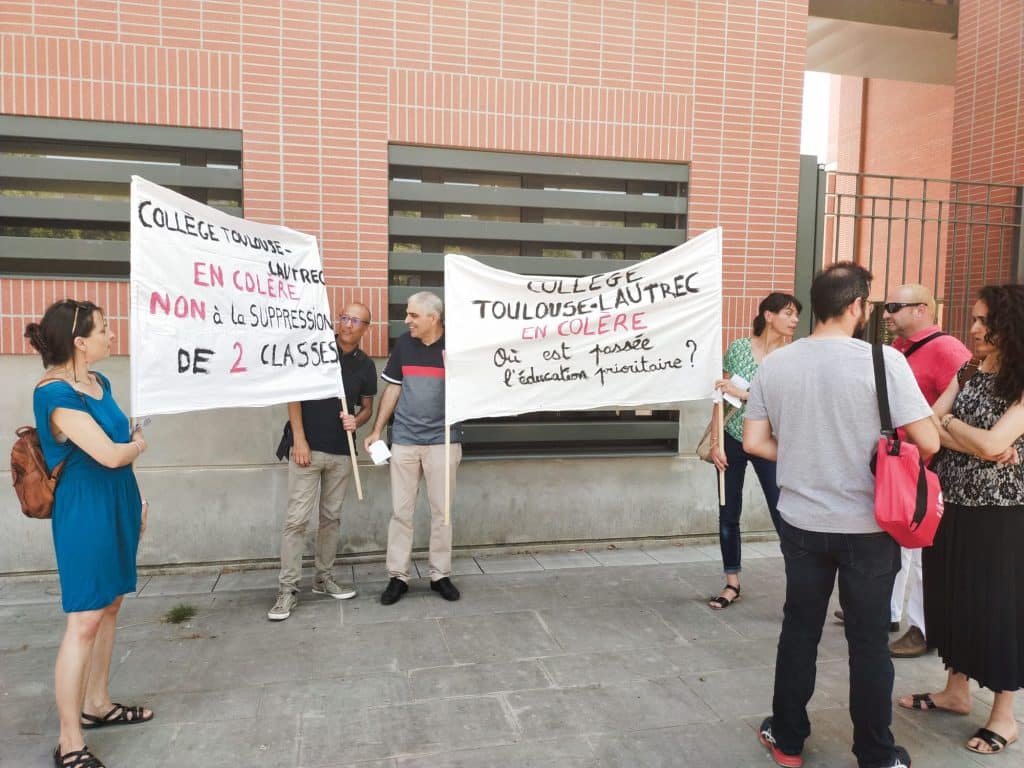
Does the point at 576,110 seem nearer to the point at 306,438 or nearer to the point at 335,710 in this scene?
the point at 306,438

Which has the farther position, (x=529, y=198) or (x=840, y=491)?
(x=529, y=198)

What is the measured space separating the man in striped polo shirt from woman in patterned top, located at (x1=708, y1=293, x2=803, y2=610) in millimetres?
1891

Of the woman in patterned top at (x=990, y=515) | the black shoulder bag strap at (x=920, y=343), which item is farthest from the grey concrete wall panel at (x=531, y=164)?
the woman in patterned top at (x=990, y=515)

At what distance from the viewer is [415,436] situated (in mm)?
5047

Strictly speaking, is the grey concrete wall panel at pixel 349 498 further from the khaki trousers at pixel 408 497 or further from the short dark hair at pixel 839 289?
the short dark hair at pixel 839 289

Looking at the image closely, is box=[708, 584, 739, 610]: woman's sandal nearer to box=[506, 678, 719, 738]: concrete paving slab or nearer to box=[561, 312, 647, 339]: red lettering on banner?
box=[506, 678, 719, 738]: concrete paving slab

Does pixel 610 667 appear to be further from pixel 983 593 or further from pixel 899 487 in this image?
pixel 899 487

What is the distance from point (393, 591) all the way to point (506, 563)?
3.97 feet

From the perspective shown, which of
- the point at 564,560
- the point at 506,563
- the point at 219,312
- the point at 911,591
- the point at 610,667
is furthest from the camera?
the point at 564,560

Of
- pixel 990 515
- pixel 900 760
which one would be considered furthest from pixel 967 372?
pixel 900 760

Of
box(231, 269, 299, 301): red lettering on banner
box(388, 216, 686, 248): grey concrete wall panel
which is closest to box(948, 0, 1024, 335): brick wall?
box(388, 216, 686, 248): grey concrete wall panel

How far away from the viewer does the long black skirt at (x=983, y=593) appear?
323 centimetres

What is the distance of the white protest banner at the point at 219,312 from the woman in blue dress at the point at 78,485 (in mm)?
560

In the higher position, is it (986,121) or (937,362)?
(986,121)
